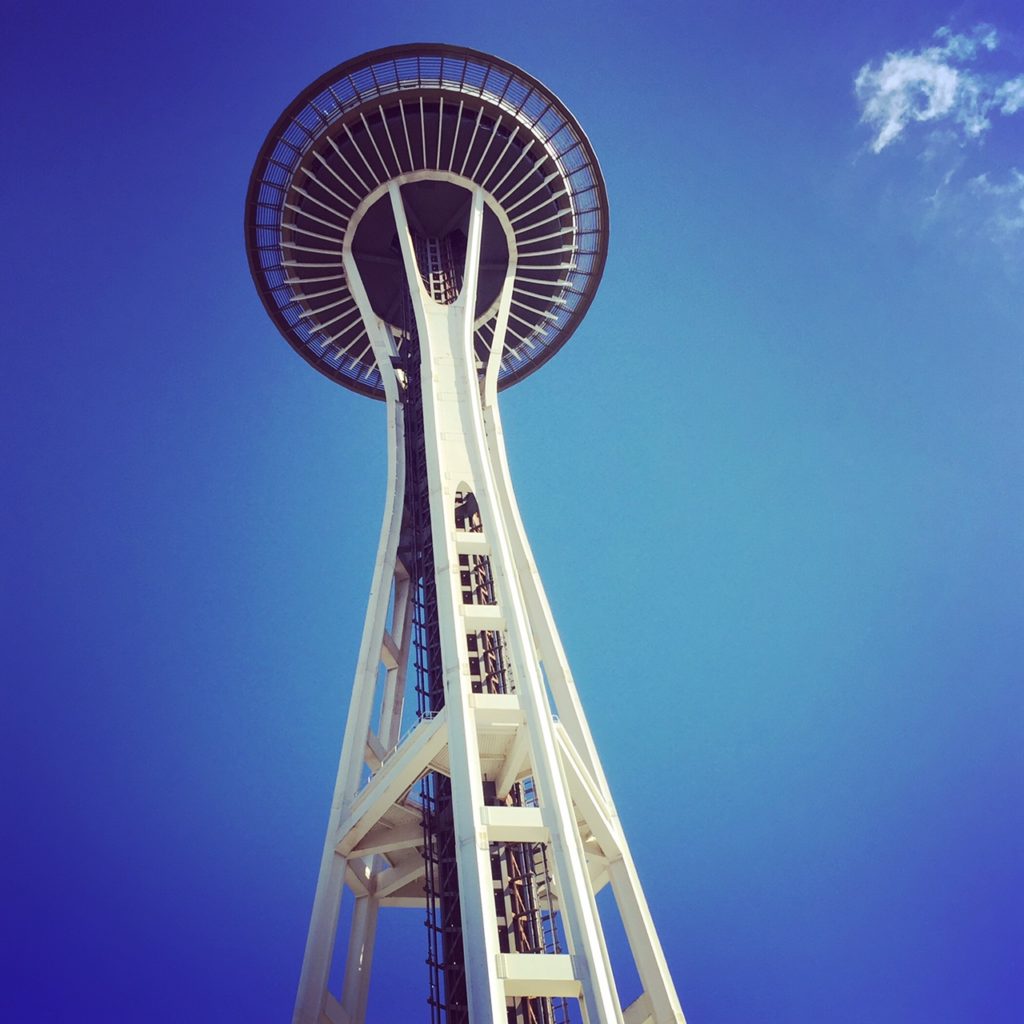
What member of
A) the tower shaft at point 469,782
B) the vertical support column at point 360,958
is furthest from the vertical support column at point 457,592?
the vertical support column at point 360,958

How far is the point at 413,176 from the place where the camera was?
917 inches

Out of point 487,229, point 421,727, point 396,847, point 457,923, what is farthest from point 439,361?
point 457,923

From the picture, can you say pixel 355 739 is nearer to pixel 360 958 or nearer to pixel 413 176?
pixel 360 958

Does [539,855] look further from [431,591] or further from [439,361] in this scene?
[439,361]

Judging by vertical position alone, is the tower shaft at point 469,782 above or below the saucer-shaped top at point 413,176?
below

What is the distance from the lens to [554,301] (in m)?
26.7

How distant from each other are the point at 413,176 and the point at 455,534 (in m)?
13.2

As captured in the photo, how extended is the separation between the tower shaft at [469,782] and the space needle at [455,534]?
0.16ft

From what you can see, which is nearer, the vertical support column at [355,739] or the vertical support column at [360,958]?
the vertical support column at [355,739]

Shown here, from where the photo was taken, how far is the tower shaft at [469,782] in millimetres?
10758

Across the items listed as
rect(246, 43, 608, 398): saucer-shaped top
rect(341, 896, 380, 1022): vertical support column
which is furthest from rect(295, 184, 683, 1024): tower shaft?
rect(246, 43, 608, 398): saucer-shaped top

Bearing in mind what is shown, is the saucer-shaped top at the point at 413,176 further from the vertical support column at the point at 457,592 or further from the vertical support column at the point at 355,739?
the vertical support column at the point at 355,739

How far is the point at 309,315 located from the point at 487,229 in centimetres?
666

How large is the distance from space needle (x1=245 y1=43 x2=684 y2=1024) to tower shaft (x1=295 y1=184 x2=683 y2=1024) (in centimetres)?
5
